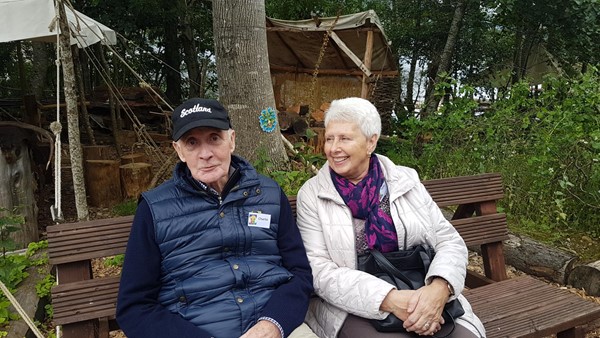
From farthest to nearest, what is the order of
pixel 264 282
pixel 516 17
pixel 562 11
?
pixel 516 17
pixel 562 11
pixel 264 282

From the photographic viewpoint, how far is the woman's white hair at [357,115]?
7.66ft

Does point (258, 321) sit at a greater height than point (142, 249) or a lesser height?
lesser

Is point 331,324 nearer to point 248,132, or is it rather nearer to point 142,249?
point 142,249

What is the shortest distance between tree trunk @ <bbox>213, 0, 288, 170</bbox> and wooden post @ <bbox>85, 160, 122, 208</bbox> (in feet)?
8.17

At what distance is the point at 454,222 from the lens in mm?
2986

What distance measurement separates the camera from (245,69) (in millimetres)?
4406

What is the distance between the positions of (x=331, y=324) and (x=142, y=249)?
94cm

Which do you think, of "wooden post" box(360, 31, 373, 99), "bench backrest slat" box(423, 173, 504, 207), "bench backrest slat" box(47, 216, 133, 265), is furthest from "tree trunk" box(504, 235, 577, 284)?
"wooden post" box(360, 31, 373, 99)

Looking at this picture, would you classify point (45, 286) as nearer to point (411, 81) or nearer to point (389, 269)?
point (389, 269)

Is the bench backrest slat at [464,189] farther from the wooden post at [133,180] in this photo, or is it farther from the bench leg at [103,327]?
the wooden post at [133,180]

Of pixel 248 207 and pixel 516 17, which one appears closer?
pixel 248 207

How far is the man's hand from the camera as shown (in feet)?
6.36

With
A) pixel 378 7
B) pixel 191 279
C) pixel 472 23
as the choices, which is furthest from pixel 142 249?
pixel 378 7

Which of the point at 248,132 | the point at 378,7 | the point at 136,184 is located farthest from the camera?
the point at 378,7
